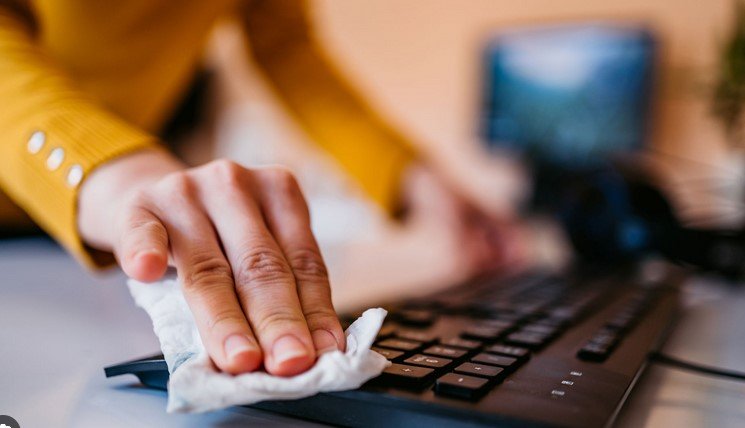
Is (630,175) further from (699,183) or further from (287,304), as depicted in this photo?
(699,183)

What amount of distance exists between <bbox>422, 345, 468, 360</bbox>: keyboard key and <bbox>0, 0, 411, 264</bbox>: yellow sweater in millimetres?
243

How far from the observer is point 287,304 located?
0.31m

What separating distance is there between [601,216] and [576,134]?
861mm

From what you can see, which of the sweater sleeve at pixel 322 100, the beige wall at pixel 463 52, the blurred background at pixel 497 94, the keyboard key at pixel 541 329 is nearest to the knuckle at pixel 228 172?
the keyboard key at pixel 541 329

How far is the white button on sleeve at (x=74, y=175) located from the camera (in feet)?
1.37

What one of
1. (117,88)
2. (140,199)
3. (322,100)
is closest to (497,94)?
(322,100)

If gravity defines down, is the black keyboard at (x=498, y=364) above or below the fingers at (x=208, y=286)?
below

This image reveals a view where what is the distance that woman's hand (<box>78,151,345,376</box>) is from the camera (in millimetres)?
287

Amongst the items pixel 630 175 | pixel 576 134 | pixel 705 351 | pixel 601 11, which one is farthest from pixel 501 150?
pixel 705 351

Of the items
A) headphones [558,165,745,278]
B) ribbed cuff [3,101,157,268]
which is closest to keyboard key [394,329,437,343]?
ribbed cuff [3,101,157,268]

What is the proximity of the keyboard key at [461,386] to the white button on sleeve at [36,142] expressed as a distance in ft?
1.12

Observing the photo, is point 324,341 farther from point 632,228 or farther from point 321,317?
point 632,228

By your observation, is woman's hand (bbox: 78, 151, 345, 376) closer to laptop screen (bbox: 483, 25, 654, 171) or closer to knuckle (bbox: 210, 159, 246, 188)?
knuckle (bbox: 210, 159, 246, 188)

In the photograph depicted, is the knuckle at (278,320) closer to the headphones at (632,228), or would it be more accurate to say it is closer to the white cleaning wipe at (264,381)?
the white cleaning wipe at (264,381)
